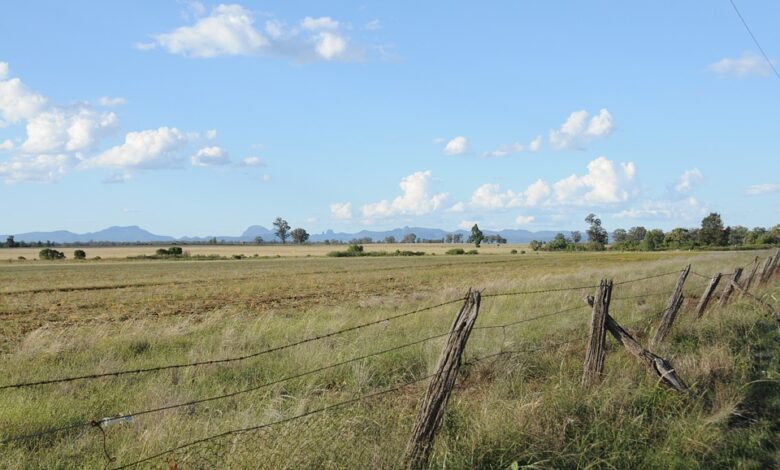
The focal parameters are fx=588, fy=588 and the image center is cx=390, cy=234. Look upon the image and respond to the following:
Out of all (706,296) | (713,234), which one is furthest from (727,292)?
(713,234)

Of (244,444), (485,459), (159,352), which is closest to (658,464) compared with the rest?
(485,459)

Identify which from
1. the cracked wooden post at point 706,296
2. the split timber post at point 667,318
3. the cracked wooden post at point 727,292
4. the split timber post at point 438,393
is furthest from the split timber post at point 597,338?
the cracked wooden post at point 727,292

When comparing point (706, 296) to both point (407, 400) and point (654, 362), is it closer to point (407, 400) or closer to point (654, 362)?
point (654, 362)

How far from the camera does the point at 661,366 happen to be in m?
6.49

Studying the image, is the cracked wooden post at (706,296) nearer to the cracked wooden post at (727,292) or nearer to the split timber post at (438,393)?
the cracked wooden post at (727,292)

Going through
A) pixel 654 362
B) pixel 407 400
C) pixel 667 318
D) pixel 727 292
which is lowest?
pixel 407 400

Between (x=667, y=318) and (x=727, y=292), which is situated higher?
(x=727, y=292)

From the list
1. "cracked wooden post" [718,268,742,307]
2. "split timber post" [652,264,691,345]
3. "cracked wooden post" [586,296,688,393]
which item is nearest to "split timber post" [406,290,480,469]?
"cracked wooden post" [586,296,688,393]

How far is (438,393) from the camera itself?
4.84m

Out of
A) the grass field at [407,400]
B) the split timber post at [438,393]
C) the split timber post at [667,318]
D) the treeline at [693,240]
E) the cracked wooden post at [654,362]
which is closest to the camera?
the split timber post at [438,393]

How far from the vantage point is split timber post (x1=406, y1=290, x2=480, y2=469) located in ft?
15.5

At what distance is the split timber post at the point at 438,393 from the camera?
471 centimetres

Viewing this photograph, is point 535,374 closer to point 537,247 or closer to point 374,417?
point 374,417

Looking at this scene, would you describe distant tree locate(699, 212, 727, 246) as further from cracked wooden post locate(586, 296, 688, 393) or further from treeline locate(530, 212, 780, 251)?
cracked wooden post locate(586, 296, 688, 393)
